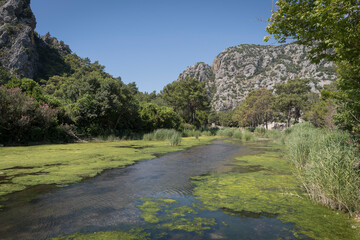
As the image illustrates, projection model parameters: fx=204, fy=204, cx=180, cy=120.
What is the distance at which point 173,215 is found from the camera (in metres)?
4.51

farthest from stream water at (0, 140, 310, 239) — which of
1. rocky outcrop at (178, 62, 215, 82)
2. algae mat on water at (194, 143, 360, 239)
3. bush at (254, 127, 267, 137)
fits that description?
rocky outcrop at (178, 62, 215, 82)

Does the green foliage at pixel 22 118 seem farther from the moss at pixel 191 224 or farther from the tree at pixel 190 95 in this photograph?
the tree at pixel 190 95

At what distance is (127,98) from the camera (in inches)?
1054

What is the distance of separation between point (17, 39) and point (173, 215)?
88.2 m

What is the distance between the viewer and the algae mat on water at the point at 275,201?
152 inches

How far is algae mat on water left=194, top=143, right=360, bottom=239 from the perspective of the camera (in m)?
3.87

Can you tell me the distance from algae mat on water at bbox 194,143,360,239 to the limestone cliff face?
77948mm

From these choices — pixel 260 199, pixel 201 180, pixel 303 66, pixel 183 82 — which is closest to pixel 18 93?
pixel 201 180

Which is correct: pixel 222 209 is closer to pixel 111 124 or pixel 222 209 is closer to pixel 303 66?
pixel 111 124

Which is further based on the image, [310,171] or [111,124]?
[111,124]

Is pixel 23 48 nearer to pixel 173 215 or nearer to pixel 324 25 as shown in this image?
pixel 173 215

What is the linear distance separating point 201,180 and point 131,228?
4044mm

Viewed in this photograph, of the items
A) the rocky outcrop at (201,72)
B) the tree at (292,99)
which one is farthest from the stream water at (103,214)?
the rocky outcrop at (201,72)

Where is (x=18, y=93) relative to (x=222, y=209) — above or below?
above
